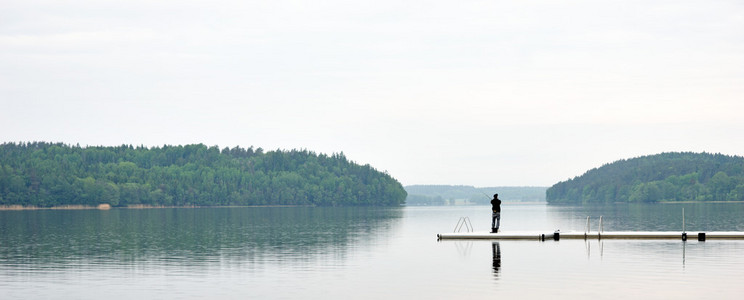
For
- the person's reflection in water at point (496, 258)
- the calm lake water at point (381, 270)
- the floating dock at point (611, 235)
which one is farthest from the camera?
the floating dock at point (611, 235)

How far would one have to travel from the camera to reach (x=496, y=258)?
165 feet

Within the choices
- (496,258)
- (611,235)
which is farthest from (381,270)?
(611,235)

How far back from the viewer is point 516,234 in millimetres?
65062

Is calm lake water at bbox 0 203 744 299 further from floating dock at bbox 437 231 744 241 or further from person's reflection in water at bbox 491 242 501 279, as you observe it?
floating dock at bbox 437 231 744 241

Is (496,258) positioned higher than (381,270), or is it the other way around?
(496,258)

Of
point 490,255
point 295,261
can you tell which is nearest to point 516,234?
point 490,255

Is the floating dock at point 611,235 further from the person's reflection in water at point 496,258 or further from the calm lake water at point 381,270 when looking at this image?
the person's reflection in water at point 496,258

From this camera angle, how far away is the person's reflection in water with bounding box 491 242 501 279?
4323cm

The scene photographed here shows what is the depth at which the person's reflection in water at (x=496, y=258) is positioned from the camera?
142 ft

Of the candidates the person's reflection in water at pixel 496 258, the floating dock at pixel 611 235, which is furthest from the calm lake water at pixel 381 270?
the floating dock at pixel 611 235

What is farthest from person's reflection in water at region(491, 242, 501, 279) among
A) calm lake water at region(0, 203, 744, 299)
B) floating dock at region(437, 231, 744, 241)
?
floating dock at region(437, 231, 744, 241)

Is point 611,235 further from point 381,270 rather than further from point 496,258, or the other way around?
point 381,270

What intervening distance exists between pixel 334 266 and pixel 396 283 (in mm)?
9205

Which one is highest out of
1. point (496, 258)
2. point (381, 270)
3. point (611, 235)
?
point (611, 235)
